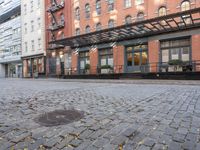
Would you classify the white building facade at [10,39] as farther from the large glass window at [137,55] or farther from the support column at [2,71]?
the large glass window at [137,55]

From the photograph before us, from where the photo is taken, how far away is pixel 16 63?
45.8 metres

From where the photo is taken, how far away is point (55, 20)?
3481cm

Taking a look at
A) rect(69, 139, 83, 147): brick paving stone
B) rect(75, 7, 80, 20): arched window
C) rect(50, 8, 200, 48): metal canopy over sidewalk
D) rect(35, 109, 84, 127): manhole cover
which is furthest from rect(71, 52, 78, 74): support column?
rect(69, 139, 83, 147): brick paving stone

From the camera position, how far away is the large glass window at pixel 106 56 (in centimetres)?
2716

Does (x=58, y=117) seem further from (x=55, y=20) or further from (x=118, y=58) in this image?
(x=55, y=20)

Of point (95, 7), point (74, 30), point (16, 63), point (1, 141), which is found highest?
point (95, 7)

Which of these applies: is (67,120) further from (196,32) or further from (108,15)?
(108,15)

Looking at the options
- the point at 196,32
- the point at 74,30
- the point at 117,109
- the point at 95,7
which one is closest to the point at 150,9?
the point at 196,32

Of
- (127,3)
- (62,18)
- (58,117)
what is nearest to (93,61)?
(127,3)

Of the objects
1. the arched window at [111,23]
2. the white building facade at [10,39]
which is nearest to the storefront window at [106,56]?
the arched window at [111,23]

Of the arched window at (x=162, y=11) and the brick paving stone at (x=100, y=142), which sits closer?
the brick paving stone at (x=100, y=142)

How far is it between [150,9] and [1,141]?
23.2 meters

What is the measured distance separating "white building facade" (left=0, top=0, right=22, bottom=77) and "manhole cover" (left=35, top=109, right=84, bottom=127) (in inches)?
1640

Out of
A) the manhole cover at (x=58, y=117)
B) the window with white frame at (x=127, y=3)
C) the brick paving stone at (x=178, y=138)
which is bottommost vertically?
the brick paving stone at (x=178, y=138)
